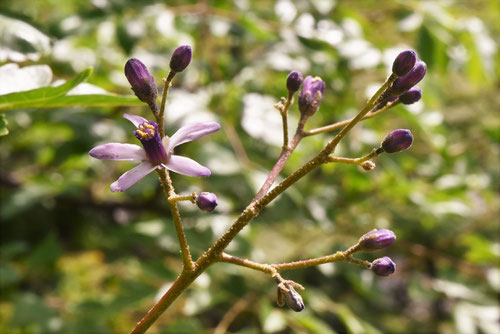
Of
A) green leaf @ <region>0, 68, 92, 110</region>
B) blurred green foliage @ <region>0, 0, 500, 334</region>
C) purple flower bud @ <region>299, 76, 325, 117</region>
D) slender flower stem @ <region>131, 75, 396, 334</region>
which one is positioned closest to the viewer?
slender flower stem @ <region>131, 75, 396, 334</region>

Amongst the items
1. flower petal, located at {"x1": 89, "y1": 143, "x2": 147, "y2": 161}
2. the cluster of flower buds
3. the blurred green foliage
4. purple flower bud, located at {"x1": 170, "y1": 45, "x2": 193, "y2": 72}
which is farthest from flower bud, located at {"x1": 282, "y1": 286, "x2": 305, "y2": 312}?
the blurred green foliage

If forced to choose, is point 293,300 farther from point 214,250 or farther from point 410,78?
point 410,78

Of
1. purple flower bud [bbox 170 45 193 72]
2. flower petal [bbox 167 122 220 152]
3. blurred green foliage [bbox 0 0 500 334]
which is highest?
purple flower bud [bbox 170 45 193 72]

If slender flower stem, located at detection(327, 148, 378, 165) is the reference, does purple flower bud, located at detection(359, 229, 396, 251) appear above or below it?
below

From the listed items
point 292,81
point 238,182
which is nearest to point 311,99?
point 292,81

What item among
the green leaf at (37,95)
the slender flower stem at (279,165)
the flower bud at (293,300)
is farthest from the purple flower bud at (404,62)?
the green leaf at (37,95)

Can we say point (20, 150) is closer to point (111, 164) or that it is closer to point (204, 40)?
point (111, 164)

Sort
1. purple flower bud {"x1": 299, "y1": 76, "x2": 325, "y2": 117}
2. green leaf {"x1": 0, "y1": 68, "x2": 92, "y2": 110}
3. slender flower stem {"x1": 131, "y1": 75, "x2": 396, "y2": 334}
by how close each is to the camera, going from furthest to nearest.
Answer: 1. purple flower bud {"x1": 299, "y1": 76, "x2": 325, "y2": 117}
2. green leaf {"x1": 0, "y1": 68, "x2": 92, "y2": 110}
3. slender flower stem {"x1": 131, "y1": 75, "x2": 396, "y2": 334}

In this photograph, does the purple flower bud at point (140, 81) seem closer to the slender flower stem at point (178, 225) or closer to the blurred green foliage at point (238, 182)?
the slender flower stem at point (178, 225)

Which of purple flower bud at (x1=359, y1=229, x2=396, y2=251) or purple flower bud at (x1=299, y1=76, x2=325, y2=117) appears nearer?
purple flower bud at (x1=359, y1=229, x2=396, y2=251)

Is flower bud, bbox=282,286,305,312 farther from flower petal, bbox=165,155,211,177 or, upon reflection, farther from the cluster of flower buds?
flower petal, bbox=165,155,211,177
